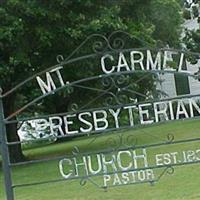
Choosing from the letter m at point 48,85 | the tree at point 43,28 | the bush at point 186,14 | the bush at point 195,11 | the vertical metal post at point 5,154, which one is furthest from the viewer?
the bush at point 186,14

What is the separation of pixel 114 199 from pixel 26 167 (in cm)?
909

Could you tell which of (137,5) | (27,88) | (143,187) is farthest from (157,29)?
(143,187)

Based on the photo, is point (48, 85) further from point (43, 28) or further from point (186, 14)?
point (186, 14)

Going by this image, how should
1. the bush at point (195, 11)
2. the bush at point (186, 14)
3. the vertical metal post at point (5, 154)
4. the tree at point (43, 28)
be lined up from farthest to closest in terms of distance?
the bush at point (186, 14), the bush at point (195, 11), the tree at point (43, 28), the vertical metal post at point (5, 154)

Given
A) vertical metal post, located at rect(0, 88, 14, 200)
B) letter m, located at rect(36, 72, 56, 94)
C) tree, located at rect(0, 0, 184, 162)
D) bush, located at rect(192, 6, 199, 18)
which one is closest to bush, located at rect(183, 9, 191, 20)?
bush, located at rect(192, 6, 199, 18)

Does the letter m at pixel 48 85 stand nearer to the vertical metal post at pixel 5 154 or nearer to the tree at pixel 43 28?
the vertical metal post at pixel 5 154

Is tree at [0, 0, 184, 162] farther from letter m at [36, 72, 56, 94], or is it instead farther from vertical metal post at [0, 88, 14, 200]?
vertical metal post at [0, 88, 14, 200]

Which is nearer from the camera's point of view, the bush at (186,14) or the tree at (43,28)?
the tree at (43,28)

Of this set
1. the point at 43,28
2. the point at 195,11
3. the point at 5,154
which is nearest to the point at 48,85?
the point at 5,154

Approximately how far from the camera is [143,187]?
12.3m

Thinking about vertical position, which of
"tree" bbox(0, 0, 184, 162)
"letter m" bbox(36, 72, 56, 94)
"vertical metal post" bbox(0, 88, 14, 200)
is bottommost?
"vertical metal post" bbox(0, 88, 14, 200)

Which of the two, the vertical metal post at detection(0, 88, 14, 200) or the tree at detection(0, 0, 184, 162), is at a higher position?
the tree at detection(0, 0, 184, 162)

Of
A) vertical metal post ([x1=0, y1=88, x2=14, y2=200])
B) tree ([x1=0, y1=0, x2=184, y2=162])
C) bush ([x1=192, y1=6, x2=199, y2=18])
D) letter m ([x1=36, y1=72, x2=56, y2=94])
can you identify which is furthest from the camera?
bush ([x1=192, y1=6, x2=199, y2=18])

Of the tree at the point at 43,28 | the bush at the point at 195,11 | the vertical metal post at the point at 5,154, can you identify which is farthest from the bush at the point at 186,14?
the vertical metal post at the point at 5,154
